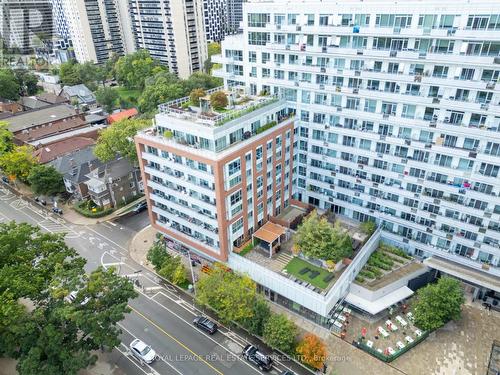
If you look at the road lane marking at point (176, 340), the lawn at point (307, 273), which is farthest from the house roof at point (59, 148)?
the lawn at point (307, 273)

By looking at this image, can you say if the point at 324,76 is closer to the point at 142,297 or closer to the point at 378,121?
the point at 378,121

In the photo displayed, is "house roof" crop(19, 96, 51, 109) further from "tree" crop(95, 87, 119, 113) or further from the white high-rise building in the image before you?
the white high-rise building

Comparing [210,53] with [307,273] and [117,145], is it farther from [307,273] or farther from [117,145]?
[307,273]

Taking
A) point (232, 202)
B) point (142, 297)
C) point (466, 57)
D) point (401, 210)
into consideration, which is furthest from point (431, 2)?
point (142, 297)

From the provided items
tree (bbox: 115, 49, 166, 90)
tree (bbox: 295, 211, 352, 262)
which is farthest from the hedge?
tree (bbox: 115, 49, 166, 90)

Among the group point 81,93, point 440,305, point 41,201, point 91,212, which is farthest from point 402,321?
point 81,93

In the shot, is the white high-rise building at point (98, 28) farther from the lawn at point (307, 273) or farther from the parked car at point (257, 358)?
the parked car at point (257, 358)
